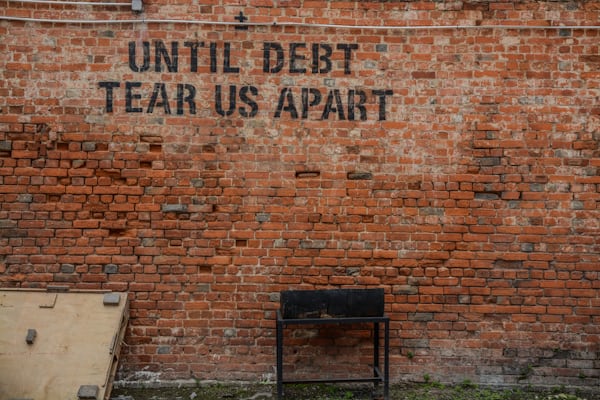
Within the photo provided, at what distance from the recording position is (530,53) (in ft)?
16.2

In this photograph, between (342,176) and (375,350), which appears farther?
(342,176)

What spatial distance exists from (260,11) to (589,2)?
124 inches

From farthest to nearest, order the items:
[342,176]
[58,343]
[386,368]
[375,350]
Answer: [342,176] < [375,350] < [386,368] < [58,343]

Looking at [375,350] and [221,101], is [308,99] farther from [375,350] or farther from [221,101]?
[375,350]

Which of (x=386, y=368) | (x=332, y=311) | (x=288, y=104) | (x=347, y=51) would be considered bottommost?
(x=386, y=368)

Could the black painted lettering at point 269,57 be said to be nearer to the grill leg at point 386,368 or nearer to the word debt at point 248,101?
the word debt at point 248,101

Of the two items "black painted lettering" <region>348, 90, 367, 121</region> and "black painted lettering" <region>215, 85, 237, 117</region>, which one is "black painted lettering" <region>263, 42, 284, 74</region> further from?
"black painted lettering" <region>348, 90, 367, 121</region>

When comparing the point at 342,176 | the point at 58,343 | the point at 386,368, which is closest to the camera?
the point at 58,343

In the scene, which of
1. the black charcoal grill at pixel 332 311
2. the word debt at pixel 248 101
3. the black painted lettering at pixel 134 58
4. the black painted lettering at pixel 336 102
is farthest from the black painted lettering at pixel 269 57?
the black charcoal grill at pixel 332 311

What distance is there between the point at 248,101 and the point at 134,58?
1.14 m

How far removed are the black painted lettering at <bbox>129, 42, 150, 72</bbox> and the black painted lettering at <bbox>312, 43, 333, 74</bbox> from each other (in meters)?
1.57

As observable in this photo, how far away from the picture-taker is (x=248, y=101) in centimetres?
491

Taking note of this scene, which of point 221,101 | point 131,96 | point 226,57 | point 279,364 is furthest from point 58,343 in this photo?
point 226,57

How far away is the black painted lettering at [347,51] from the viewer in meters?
4.94
